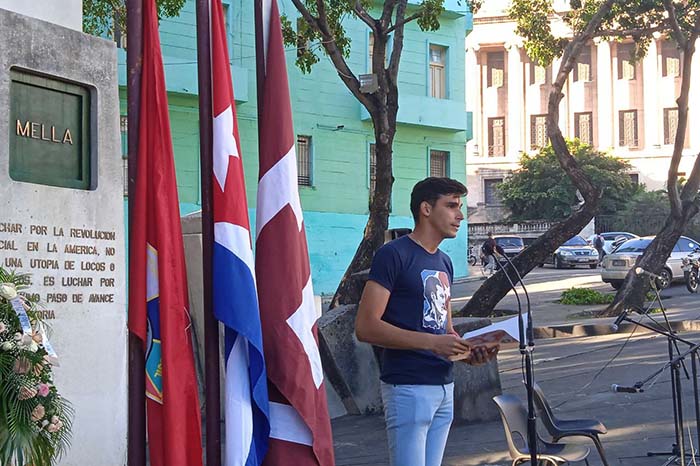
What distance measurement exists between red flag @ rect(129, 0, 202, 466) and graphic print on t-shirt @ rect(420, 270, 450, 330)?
1236 mm

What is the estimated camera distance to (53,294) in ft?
17.1

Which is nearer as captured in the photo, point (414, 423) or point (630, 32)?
point (414, 423)

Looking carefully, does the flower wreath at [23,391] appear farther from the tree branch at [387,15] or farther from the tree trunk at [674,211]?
the tree trunk at [674,211]

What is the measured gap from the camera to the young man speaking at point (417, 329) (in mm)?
4801

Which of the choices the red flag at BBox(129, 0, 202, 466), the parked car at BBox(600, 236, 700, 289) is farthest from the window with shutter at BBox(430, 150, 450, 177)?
the red flag at BBox(129, 0, 202, 466)

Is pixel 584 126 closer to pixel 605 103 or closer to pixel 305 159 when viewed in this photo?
pixel 605 103

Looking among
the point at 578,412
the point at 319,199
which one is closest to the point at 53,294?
the point at 578,412

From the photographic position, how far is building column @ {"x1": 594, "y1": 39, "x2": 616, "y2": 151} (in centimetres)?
6216

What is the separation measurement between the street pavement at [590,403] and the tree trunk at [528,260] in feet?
3.90

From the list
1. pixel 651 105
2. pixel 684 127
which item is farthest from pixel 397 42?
pixel 651 105

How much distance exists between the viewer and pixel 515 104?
210ft

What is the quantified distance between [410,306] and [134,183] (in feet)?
4.95

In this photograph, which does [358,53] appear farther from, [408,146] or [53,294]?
[53,294]

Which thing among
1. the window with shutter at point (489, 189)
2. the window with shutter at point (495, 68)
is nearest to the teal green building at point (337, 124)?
the window with shutter at point (489, 189)
